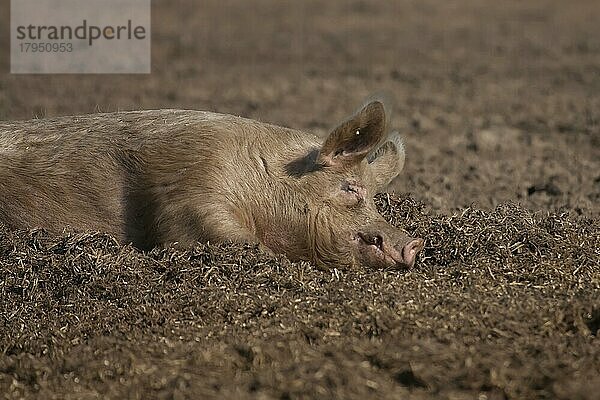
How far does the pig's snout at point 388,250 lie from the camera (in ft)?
17.1

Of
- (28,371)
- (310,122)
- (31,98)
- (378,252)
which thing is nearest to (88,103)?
(31,98)

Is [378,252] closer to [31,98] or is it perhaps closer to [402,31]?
[31,98]

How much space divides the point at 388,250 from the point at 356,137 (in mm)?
605

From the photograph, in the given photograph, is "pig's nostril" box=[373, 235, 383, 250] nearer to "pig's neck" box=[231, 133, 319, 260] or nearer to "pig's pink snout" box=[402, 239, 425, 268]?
"pig's pink snout" box=[402, 239, 425, 268]

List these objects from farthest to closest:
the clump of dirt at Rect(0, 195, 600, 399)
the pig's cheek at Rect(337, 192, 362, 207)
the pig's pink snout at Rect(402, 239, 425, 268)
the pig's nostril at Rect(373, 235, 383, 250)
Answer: the pig's cheek at Rect(337, 192, 362, 207), the pig's nostril at Rect(373, 235, 383, 250), the pig's pink snout at Rect(402, 239, 425, 268), the clump of dirt at Rect(0, 195, 600, 399)

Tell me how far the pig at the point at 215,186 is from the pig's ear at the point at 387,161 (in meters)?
0.44


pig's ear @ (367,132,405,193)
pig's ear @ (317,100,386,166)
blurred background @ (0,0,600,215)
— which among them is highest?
pig's ear @ (317,100,386,166)

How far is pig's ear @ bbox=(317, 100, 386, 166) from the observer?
5.35 metres

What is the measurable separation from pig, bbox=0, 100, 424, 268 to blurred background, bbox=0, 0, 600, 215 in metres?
1.47

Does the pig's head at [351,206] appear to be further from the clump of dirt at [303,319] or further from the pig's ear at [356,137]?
the clump of dirt at [303,319]

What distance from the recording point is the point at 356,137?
5430mm

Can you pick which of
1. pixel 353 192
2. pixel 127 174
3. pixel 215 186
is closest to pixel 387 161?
pixel 353 192

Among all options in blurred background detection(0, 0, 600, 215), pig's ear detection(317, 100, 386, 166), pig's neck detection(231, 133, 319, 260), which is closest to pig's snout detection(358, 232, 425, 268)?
pig's neck detection(231, 133, 319, 260)

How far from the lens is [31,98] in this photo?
11.8 meters
